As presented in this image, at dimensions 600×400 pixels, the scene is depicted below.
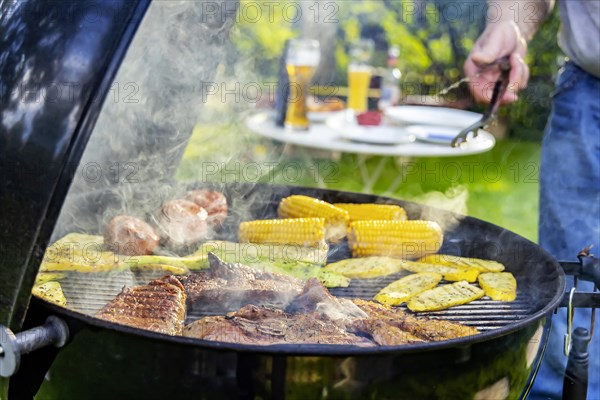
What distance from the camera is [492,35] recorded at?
272 centimetres

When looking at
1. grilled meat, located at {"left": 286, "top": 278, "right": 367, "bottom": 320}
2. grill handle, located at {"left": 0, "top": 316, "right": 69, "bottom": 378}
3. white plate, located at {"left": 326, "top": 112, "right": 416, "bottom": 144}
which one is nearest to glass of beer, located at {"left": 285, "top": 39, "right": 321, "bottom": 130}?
white plate, located at {"left": 326, "top": 112, "right": 416, "bottom": 144}

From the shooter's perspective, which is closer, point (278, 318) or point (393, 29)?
point (278, 318)

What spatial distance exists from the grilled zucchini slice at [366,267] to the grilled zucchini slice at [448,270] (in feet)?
0.14

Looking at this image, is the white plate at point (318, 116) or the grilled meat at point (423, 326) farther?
the white plate at point (318, 116)

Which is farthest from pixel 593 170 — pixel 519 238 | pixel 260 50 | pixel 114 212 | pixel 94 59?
pixel 260 50

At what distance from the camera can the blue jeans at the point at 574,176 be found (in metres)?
3.27

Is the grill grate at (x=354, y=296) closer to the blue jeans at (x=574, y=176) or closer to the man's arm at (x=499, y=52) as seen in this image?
the man's arm at (x=499, y=52)

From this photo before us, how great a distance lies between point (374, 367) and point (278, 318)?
44 cm

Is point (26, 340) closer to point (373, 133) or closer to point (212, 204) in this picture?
point (212, 204)

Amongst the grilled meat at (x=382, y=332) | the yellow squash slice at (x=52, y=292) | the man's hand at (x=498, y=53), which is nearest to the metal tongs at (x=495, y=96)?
the man's hand at (x=498, y=53)

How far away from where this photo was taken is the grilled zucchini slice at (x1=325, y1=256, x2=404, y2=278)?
8.17 feet

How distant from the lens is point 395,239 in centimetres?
267

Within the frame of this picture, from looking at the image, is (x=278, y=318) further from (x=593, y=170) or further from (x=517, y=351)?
(x=593, y=170)

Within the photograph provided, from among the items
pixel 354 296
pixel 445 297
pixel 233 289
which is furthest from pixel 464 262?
pixel 233 289
